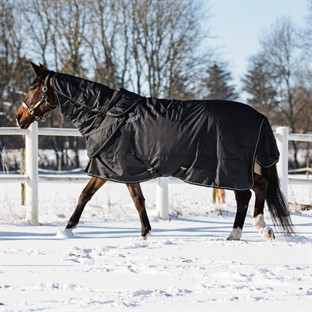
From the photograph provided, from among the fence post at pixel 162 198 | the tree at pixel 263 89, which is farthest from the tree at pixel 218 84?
the fence post at pixel 162 198

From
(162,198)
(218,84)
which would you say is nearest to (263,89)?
(218,84)

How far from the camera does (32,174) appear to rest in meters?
7.03

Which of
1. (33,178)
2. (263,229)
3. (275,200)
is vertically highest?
(33,178)

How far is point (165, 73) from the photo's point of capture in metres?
32.0

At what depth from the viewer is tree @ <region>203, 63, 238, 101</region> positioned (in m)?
32.7

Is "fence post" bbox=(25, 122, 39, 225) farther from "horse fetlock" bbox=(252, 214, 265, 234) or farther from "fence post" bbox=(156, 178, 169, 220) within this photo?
"horse fetlock" bbox=(252, 214, 265, 234)

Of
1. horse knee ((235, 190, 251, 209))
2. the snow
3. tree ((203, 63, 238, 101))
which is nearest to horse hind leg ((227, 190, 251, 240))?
horse knee ((235, 190, 251, 209))

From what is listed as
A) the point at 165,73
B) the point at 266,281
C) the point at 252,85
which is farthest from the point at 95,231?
the point at 252,85

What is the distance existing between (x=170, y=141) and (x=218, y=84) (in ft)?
114

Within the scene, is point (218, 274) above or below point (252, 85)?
below

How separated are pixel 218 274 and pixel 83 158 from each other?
1129 inches

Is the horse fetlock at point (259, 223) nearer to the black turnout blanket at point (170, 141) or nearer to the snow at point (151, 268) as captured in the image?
the snow at point (151, 268)

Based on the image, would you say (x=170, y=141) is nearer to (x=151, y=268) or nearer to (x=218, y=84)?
(x=151, y=268)

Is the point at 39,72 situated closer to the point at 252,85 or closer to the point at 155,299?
the point at 155,299
